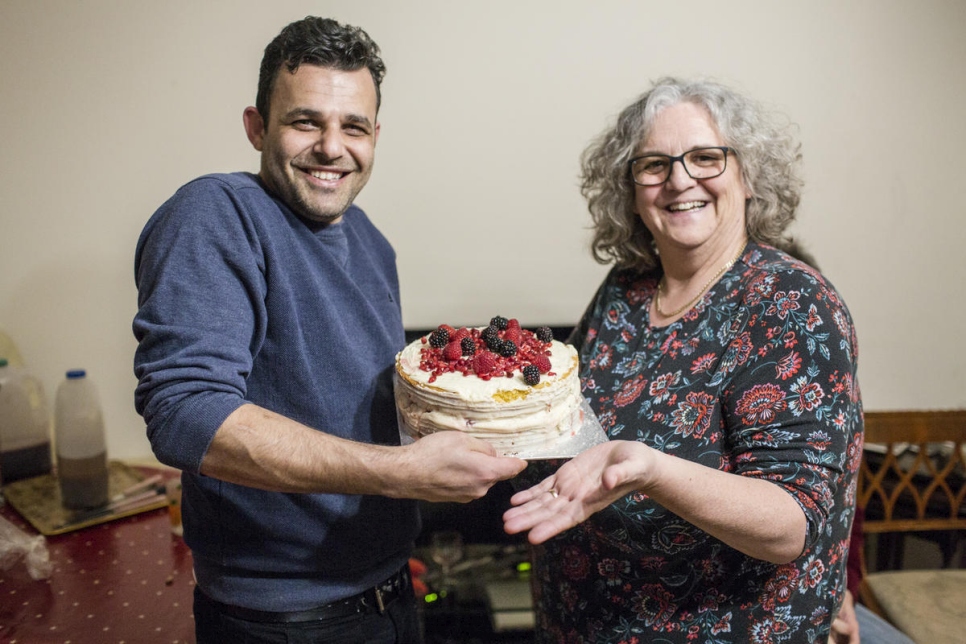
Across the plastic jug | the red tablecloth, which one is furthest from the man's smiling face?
the plastic jug

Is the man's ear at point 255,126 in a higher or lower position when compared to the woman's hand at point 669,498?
higher

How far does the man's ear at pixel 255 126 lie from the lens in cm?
174

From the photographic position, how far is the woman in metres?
1.39

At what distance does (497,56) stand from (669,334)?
1636 mm

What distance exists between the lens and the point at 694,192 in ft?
5.98

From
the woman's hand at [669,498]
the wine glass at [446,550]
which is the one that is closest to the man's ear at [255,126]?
the woman's hand at [669,498]

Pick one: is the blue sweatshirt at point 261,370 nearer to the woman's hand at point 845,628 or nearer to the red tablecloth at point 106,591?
the red tablecloth at point 106,591

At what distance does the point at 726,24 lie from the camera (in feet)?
9.93

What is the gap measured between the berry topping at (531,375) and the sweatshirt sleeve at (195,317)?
0.57 m

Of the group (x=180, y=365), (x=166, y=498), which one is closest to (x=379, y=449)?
(x=180, y=365)

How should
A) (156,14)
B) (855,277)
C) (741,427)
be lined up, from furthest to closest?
(855,277), (156,14), (741,427)

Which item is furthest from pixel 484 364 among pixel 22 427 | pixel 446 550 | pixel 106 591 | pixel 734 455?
pixel 22 427

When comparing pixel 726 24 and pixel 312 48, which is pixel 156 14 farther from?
pixel 726 24

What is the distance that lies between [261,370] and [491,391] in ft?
1.63
